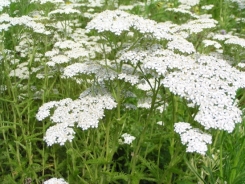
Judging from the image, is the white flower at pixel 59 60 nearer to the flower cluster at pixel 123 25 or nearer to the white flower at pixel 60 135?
the flower cluster at pixel 123 25

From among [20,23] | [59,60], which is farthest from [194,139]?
[20,23]

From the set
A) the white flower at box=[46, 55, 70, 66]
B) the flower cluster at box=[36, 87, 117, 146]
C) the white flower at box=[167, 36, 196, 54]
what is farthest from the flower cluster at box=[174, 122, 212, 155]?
the white flower at box=[46, 55, 70, 66]

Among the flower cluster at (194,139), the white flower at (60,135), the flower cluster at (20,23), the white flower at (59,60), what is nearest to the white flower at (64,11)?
the flower cluster at (20,23)

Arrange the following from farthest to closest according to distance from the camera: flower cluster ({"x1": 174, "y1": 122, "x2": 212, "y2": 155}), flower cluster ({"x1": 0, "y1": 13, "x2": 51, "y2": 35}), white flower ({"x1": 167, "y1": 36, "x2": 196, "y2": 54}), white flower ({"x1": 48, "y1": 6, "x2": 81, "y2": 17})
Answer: white flower ({"x1": 48, "y1": 6, "x2": 81, "y2": 17}), flower cluster ({"x1": 0, "y1": 13, "x2": 51, "y2": 35}), white flower ({"x1": 167, "y1": 36, "x2": 196, "y2": 54}), flower cluster ({"x1": 174, "y1": 122, "x2": 212, "y2": 155})

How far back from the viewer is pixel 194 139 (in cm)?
266

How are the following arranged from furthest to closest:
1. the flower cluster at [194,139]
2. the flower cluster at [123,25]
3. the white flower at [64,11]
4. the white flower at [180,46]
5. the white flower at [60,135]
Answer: the white flower at [64,11] < the white flower at [180,46] < the flower cluster at [123,25] < the white flower at [60,135] < the flower cluster at [194,139]

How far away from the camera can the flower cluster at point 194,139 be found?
8.53 ft

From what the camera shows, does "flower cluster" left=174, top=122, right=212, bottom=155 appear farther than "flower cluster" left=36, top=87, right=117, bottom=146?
No

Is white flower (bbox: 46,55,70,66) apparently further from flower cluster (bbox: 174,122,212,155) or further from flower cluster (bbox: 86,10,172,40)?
flower cluster (bbox: 174,122,212,155)

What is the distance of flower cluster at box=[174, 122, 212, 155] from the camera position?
2600mm

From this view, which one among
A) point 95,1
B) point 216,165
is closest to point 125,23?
point 216,165

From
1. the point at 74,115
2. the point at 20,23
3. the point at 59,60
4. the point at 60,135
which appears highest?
the point at 20,23

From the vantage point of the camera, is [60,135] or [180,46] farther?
[180,46]

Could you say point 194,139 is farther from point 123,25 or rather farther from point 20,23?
point 20,23
